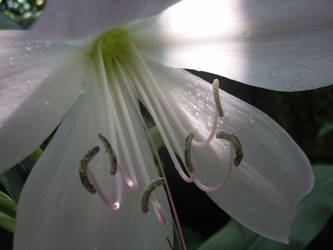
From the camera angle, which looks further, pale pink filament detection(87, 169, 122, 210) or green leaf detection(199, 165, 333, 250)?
green leaf detection(199, 165, 333, 250)

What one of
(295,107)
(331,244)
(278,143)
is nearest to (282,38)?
(278,143)

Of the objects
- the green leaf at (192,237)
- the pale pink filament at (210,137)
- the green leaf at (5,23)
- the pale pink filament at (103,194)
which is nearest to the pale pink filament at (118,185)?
the pale pink filament at (103,194)

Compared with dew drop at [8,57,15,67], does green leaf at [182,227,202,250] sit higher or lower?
lower

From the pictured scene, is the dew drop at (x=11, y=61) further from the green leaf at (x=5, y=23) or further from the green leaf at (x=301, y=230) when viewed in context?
the green leaf at (x=301, y=230)

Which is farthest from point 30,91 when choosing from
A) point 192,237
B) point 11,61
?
point 192,237

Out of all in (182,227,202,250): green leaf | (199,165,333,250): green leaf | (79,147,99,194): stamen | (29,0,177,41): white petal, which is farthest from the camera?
(182,227,202,250): green leaf

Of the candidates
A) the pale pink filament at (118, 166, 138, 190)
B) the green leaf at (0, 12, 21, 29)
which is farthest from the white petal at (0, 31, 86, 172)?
the green leaf at (0, 12, 21, 29)

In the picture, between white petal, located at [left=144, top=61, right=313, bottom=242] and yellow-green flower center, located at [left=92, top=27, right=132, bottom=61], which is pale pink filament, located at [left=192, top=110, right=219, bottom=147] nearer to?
white petal, located at [left=144, top=61, right=313, bottom=242]

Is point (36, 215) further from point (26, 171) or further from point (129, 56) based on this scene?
point (129, 56)
